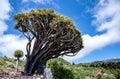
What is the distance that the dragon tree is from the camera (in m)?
33.7

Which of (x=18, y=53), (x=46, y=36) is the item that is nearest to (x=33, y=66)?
(x=46, y=36)

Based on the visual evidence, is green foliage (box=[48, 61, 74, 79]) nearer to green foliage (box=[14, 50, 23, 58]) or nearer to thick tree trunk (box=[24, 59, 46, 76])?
thick tree trunk (box=[24, 59, 46, 76])

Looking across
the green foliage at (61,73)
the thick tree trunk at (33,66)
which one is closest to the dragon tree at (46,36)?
the thick tree trunk at (33,66)

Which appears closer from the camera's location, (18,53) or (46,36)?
(46,36)

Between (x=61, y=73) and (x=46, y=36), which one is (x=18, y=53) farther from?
(x=46, y=36)

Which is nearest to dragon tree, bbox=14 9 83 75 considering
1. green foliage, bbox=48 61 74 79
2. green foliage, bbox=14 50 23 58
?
green foliage, bbox=48 61 74 79

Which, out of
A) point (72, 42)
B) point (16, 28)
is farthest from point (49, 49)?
point (16, 28)

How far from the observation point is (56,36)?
112 ft

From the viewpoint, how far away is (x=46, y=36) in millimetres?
34062

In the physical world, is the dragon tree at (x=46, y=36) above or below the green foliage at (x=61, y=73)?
above

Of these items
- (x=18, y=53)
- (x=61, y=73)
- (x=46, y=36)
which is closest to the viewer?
(x=46, y=36)

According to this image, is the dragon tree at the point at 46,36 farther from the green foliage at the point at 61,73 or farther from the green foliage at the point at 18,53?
the green foliage at the point at 18,53

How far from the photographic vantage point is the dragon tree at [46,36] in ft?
111

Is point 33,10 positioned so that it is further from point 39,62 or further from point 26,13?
point 39,62
